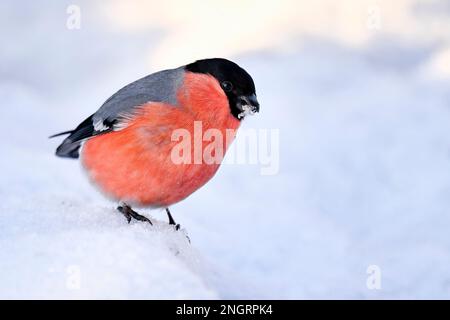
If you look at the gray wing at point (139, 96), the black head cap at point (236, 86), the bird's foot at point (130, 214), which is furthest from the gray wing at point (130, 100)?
the bird's foot at point (130, 214)

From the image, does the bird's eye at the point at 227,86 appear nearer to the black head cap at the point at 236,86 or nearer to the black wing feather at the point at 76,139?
the black head cap at the point at 236,86

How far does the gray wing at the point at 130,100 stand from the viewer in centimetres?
276

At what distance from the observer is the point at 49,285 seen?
6.49 feet

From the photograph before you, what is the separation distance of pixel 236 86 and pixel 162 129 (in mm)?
338

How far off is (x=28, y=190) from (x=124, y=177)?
1.04 m

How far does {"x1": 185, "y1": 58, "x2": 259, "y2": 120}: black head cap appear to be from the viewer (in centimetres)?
269

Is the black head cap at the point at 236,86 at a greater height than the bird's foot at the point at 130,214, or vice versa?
the black head cap at the point at 236,86

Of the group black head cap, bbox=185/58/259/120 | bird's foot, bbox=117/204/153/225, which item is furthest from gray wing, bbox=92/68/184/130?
bird's foot, bbox=117/204/153/225

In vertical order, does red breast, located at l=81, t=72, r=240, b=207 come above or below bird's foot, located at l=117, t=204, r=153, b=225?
above

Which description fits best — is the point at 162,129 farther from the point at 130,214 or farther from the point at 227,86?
the point at 130,214

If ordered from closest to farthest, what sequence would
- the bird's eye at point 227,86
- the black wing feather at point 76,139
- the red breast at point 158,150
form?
1. the red breast at point 158,150
2. the bird's eye at point 227,86
3. the black wing feather at point 76,139

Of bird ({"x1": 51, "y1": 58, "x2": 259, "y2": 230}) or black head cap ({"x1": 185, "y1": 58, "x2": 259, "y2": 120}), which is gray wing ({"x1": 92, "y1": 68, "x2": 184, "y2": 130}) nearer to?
bird ({"x1": 51, "y1": 58, "x2": 259, "y2": 230})

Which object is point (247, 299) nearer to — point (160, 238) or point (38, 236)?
point (160, 238)

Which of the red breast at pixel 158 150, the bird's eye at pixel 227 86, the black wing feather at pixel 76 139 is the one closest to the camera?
the red breast at pixel 158 150
